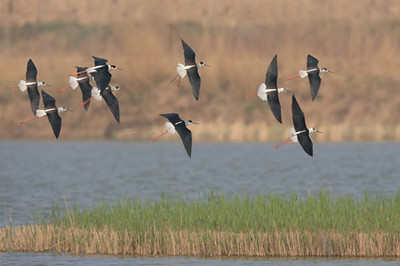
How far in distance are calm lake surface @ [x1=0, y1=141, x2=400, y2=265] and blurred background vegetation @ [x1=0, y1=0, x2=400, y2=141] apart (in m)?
1.83

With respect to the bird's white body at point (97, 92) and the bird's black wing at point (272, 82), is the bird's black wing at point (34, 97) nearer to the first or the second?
the bird's white body at point (97, 92)

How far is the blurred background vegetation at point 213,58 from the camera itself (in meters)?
75.3

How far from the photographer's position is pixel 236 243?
22906 millimetres

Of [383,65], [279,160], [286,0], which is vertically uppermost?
[286,0]

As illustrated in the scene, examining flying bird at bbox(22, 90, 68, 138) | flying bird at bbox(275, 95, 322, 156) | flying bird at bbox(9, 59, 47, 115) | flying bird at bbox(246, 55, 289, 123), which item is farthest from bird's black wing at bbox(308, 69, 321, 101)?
flying bird at bbox(9, 59, 47, 115)

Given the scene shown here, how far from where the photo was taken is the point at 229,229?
2298 centimetres

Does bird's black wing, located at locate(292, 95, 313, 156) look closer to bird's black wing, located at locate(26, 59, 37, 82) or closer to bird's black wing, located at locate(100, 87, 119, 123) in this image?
bird's black wing, located at locate(100, 87, 119, 123)

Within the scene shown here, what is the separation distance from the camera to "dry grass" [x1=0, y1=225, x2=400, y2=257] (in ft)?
74.1

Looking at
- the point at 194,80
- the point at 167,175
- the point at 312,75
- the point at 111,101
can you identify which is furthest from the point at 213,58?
the point at 111,101

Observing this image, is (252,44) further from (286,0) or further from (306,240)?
(306,240)

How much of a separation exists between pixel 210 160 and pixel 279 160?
4075mm

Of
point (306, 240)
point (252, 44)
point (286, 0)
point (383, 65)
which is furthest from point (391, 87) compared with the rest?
point (306, 240)

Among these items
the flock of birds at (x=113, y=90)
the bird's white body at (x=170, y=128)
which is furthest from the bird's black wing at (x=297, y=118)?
the bird's white body at (x=170, y=128)

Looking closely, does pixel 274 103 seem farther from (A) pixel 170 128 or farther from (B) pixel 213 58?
(B) pixel 213 58
